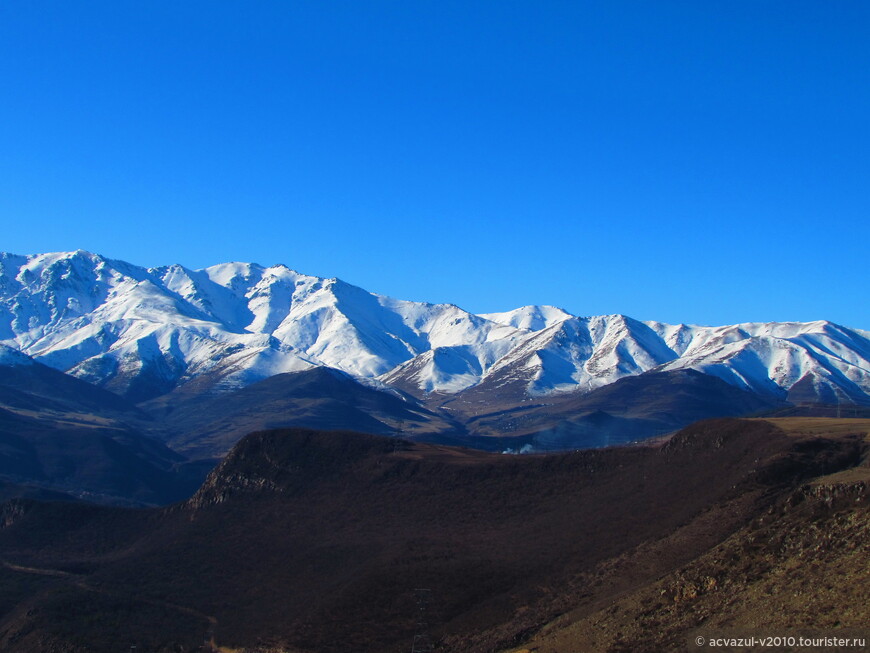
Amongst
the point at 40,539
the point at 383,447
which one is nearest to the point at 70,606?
the point at 40,539

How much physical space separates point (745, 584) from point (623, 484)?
4707 cm

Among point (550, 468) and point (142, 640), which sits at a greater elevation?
point (550, 468)

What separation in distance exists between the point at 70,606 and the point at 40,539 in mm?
35998

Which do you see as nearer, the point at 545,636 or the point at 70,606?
the point at 545,636

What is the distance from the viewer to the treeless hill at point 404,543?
85.9 metres

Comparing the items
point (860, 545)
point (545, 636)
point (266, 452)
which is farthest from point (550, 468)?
point (860, 545)

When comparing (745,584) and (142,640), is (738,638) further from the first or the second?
(142,640)

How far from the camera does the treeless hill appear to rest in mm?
85938

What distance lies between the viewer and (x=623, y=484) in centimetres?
11694

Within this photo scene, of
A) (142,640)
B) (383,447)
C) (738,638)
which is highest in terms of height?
(383,447)

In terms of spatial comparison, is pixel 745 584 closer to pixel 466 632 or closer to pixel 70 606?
pixel 466 632

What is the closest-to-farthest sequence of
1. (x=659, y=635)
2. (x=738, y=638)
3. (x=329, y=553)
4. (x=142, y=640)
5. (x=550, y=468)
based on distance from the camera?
(x=738, y=638) < (x=659, y=635) < (x=142, y=640) < (x=329, y=553) < (x=550, y=468)

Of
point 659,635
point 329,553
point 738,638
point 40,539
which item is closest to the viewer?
point 738,638

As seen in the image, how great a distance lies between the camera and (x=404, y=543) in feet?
367
